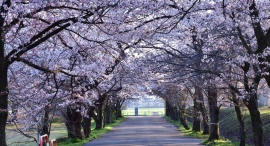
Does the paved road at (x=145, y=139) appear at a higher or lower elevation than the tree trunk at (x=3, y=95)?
lower

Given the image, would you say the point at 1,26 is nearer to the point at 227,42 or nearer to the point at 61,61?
the point at 61,61

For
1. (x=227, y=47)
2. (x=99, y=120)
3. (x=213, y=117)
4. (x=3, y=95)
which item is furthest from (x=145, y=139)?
(x=3, y=95)

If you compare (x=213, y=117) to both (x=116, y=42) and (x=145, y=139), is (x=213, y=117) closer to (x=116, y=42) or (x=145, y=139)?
(x=145, y=139)

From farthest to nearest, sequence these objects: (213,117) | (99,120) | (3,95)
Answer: (99,120) → (213,117) → (3,95)

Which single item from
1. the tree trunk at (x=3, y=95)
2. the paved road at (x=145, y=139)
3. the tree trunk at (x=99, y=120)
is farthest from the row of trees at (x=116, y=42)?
the tree trunk at (x=99, y=120)

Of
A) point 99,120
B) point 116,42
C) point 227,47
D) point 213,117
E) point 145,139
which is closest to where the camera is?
point 116,42

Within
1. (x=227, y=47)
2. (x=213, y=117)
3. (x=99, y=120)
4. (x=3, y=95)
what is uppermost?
(x=227, y=47)

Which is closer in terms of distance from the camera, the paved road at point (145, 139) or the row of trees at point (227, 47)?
the row of trees at point (227, 47)

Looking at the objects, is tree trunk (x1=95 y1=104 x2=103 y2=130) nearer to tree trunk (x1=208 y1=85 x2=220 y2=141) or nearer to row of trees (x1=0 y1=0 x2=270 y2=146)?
tree trunk (x1=208 y1=85 x2=220 y2=141)

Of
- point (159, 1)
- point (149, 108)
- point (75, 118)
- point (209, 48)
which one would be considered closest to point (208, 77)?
point (209, 48)

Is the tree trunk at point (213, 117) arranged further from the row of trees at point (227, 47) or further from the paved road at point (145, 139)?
the row of trees at point (227, 47)

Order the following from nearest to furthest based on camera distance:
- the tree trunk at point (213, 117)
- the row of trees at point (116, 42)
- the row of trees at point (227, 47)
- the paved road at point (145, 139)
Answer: the row of trees at point (116, 42), the row of trees at point (227, 47), the tree trunk at point (213, 117), the paved road at point (145, 139)

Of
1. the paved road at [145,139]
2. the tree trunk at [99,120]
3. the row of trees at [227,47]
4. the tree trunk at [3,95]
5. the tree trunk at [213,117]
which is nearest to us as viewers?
the tree trunk at [3,95]

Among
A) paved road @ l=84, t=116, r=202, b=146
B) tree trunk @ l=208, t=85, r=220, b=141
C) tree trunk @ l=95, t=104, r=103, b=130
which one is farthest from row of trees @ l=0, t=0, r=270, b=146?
tree trunk @ l=95, t=104, r=103, b=130
